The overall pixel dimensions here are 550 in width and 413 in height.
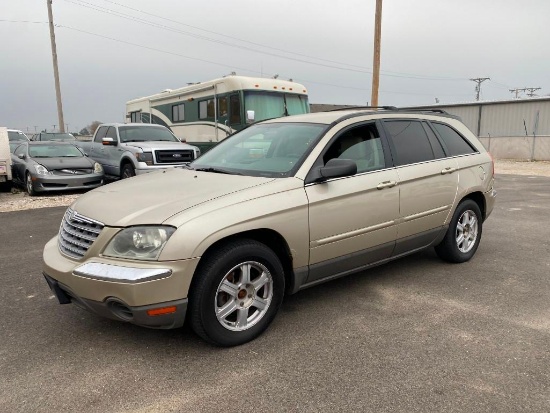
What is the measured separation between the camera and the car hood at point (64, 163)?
10.6 m

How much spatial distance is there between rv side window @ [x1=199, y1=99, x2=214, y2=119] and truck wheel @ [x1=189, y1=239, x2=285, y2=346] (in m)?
11.2

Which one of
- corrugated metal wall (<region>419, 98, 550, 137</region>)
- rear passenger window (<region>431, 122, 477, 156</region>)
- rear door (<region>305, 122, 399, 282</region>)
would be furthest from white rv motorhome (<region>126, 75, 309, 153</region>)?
corrugated metal wall (<region>419, 98, 550, 137</region>)

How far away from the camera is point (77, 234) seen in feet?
10.5

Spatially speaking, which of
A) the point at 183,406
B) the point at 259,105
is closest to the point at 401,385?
the point at 183,406

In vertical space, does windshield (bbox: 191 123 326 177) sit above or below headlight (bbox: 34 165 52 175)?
above

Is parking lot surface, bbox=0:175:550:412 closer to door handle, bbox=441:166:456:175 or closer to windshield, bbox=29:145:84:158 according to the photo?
door handle, bbox=441:166:456:175

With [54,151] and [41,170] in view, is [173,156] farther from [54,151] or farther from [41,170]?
[54,151]

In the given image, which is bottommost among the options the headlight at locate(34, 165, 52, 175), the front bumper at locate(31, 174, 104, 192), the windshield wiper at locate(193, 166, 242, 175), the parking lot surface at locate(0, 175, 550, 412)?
the parking lot surface at locate(0, 175, 550, 412)

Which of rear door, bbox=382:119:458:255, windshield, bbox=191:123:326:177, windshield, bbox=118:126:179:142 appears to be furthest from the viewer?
windshield, bbox=118:126:179:142

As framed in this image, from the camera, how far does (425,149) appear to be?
4.61 m

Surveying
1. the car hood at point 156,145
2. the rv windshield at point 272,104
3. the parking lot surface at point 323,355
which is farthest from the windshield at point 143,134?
the parking lot surface at point 323,355

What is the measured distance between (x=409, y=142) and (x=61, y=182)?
8732 millimetres

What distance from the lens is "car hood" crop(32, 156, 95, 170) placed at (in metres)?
10.6

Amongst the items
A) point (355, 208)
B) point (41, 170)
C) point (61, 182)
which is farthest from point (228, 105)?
point (355, 208)
